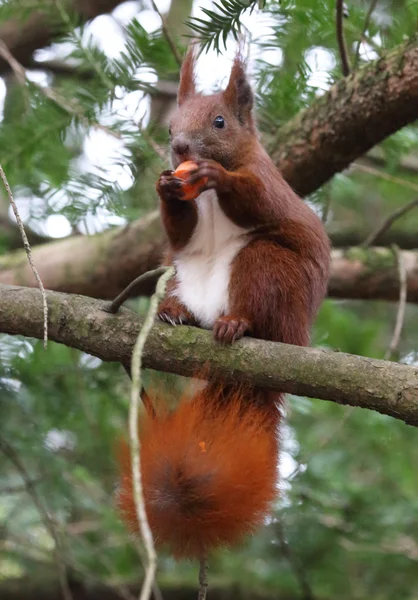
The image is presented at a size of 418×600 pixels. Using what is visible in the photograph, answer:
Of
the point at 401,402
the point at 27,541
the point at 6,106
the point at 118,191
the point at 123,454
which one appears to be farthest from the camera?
the point at 6,106

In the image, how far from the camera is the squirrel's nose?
2.29 metres

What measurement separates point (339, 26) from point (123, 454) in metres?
1.39

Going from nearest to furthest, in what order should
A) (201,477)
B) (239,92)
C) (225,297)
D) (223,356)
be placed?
(201,477) < (223,356) < (225,297) < (239,92)

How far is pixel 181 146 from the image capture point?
2.29m

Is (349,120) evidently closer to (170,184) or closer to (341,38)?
(341,38)

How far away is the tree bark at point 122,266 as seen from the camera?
11.5 feet

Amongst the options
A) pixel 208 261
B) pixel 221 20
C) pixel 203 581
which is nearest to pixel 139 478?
pixel 203 581

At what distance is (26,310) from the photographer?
1.95m

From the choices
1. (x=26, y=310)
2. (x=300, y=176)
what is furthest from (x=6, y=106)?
(x=26, y=310)

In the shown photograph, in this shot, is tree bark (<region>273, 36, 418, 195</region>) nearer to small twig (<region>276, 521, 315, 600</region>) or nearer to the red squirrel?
the red squirrel

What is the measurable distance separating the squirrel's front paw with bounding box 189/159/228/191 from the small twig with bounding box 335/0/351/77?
0.57 metres

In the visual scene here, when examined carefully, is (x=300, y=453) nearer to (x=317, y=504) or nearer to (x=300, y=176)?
(x=317, y=504)

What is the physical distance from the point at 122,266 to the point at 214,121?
49.0 inches

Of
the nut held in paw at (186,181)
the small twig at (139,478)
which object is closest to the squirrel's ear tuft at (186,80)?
the nut held in paw at (186,181)
